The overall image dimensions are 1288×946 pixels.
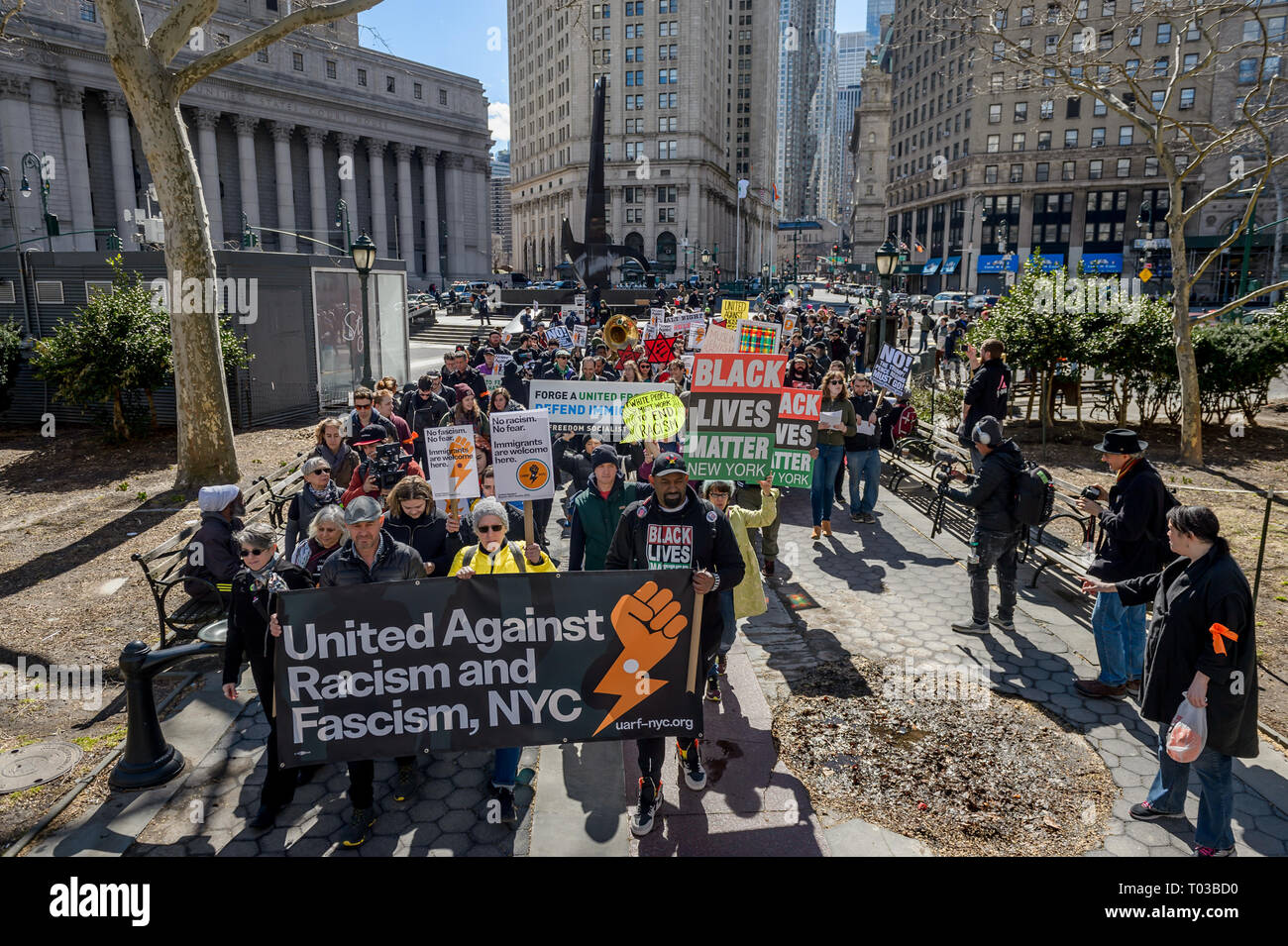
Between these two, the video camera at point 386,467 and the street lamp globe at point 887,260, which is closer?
the video camera at point 386,467

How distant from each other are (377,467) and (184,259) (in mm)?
6509

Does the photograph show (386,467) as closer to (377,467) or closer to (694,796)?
(377,467)

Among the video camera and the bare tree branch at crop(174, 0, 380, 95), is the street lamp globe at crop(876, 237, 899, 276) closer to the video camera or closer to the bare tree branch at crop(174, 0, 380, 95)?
the bare tree branch at crop(174, 0, 380, 95)

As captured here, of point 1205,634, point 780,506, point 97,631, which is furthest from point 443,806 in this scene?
point 780,506

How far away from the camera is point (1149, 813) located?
4.96 meters

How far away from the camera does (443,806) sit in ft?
17.2

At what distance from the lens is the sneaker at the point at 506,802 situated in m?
5.07

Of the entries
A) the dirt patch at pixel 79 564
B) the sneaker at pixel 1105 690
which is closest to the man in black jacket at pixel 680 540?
the sneaker at pixel 1105 690

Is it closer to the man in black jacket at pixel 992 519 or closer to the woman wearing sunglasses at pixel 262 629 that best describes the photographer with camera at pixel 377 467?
the woman wearing sunglasses at pixel 262 629

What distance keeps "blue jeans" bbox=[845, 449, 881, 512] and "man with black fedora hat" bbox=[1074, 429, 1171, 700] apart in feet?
16.2

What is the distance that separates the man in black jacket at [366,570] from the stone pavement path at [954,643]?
10.2ft

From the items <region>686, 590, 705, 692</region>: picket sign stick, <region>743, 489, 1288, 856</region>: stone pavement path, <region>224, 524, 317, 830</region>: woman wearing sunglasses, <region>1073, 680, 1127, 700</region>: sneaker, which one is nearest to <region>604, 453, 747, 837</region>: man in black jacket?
<region>686, 590, 705, 692</region>: picket sign stick

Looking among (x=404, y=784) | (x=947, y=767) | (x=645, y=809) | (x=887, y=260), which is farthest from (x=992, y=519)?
(x=887, y=260)
